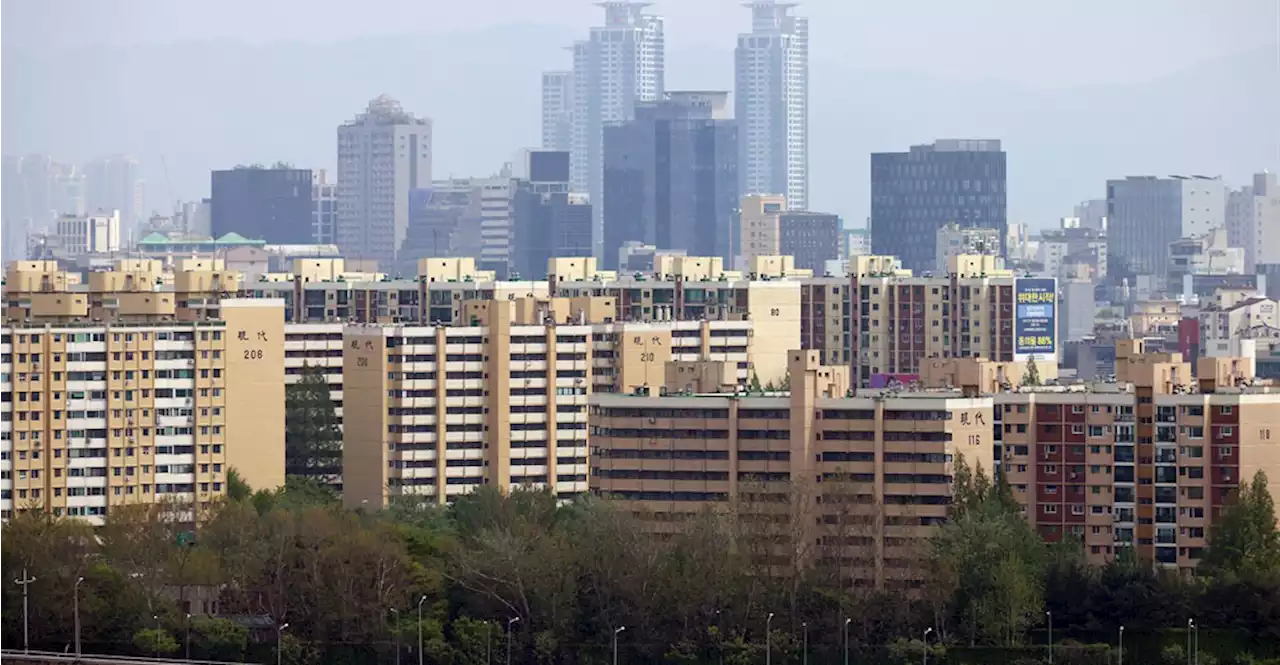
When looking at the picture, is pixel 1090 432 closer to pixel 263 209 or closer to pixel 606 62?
pixel 263 209

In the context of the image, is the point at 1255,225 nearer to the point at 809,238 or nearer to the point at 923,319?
the point at 809,238

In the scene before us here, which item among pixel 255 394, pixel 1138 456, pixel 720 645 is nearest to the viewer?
pixel 720 645

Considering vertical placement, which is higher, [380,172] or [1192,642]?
[380,172]

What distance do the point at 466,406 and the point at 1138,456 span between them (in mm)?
13356

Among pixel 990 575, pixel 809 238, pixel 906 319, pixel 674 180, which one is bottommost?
pixel 990 575

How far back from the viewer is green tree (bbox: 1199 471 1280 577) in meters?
43.9

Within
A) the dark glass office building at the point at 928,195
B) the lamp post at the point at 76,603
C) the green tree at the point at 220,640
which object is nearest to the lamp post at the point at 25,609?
the lamp post at the point at 76,603

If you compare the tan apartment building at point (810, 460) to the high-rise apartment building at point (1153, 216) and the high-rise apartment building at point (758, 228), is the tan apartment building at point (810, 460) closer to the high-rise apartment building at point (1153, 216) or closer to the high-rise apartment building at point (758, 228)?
the high-rise apartment building at point (758, 228)

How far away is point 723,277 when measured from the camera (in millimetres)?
Result: 67938

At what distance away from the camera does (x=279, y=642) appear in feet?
143

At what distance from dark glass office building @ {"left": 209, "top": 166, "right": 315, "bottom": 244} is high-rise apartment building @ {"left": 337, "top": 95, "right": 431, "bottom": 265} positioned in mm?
3510

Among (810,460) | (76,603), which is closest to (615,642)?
(810,460)

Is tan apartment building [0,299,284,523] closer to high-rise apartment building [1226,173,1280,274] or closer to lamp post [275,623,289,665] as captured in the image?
lamp post [275,623,289,665]

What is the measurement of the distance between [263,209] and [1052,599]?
10893 centimetres
